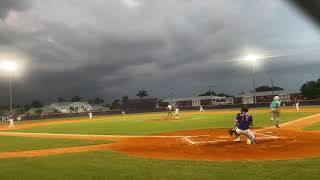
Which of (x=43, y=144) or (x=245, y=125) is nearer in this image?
(x=245, y=125)

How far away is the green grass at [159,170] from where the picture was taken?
335 inches

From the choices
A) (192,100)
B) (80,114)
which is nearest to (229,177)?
(80,114)

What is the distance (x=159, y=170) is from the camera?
9703 millimetres

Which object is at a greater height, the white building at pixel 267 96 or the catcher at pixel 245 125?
the white building at pixel 267 96

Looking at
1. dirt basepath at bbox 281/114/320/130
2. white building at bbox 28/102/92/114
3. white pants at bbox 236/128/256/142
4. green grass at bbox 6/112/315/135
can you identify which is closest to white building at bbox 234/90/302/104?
white building at bbox 28/102/92/114

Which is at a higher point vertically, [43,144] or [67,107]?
[67,107]

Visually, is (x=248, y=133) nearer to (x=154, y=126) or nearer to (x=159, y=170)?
(x=159, y=170)

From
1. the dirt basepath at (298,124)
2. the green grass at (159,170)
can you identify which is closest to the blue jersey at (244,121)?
the green grass at (159,170)

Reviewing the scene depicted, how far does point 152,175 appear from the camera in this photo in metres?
8.93

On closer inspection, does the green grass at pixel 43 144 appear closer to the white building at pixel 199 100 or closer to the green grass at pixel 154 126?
the green grass at pixel 154 126

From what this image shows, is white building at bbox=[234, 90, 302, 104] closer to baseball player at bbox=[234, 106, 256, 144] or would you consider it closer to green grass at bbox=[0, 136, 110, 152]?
green grass at bbox=[0, 136, 110, 152]

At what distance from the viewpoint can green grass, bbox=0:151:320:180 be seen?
335 inches

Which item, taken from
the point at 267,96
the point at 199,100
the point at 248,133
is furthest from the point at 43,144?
the point at 199,100

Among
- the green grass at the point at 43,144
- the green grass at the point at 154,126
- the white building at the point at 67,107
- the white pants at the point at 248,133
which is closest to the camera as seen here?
the white pants at the point at 248,133
